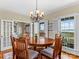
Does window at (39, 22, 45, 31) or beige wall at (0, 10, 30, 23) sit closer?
beige wall at (0, 10, 30, 23)

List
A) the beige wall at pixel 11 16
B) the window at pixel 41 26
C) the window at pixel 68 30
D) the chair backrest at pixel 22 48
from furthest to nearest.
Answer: the window at pixel 41 26
the beige wall at pixel 11 16
the window at pixel 68 30
the chair backrest at pixel 22 48

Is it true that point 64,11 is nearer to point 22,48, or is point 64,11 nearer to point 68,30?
point 68,30

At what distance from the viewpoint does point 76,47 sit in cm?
461

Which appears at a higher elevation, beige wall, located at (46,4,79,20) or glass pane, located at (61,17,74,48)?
beige wall, located at (46,4,79,20)

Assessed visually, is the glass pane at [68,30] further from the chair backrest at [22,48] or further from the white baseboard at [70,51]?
the chair backrest at [22,48]

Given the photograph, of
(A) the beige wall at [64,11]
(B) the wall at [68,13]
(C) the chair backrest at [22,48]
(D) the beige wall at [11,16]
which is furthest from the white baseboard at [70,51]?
(D) the beige wall at [11,16]

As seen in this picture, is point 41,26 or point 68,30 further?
point 41,26

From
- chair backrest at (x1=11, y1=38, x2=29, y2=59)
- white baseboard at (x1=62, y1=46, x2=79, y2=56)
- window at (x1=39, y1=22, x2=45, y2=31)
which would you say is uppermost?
window at (x1=39, y1=22, x2=45, y2=31)

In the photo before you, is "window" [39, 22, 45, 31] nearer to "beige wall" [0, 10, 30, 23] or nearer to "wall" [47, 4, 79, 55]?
"wall" [47, 4, 79, 55]

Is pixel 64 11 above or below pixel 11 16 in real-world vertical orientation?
above

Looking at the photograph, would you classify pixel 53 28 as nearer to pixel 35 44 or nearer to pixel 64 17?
pixel 64 17

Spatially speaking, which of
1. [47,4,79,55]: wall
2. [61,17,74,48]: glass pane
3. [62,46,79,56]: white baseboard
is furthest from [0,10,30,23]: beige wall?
[62,46,79,56]: white baseboard

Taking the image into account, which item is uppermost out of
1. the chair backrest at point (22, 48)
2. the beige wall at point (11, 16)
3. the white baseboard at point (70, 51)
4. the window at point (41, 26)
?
the beige wall at point (11, 16)

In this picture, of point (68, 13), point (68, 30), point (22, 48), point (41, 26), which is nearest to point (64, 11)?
point (68, 13)
